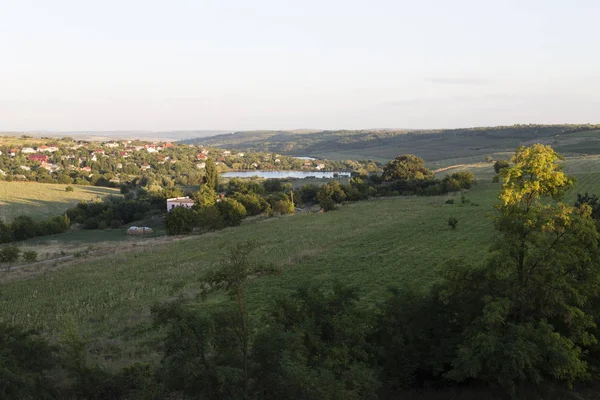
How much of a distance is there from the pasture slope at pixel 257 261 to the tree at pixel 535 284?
115cm

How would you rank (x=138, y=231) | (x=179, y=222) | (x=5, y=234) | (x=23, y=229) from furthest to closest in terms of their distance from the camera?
(x=138, y=231), (x=23, y=229), (x=5, y=234), (x=179, y=222)

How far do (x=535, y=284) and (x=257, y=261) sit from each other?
69.9 feet

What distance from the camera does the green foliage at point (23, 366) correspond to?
7.93m

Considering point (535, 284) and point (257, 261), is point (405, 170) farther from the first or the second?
point (535, 284)

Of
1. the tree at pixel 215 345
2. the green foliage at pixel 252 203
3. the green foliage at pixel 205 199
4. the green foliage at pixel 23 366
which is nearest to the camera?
the green foliage at pixel 23 366

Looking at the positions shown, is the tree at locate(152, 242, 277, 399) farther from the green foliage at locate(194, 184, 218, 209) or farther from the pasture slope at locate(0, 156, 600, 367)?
the green foliage at locate(194, 184, 218, 209)

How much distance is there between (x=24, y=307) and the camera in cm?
2177

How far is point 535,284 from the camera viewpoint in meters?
9.98

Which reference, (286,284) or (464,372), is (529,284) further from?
(286,284)

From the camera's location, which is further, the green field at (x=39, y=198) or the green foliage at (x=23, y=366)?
the green field at (x=39, y=198)

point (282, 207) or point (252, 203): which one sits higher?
point (252, 203)

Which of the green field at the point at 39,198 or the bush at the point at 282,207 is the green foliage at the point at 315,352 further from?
the green field at the point at 39,198

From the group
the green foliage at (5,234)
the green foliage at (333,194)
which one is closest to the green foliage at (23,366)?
the green foliage at (5,234)

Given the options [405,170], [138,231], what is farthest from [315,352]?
[405,170]
